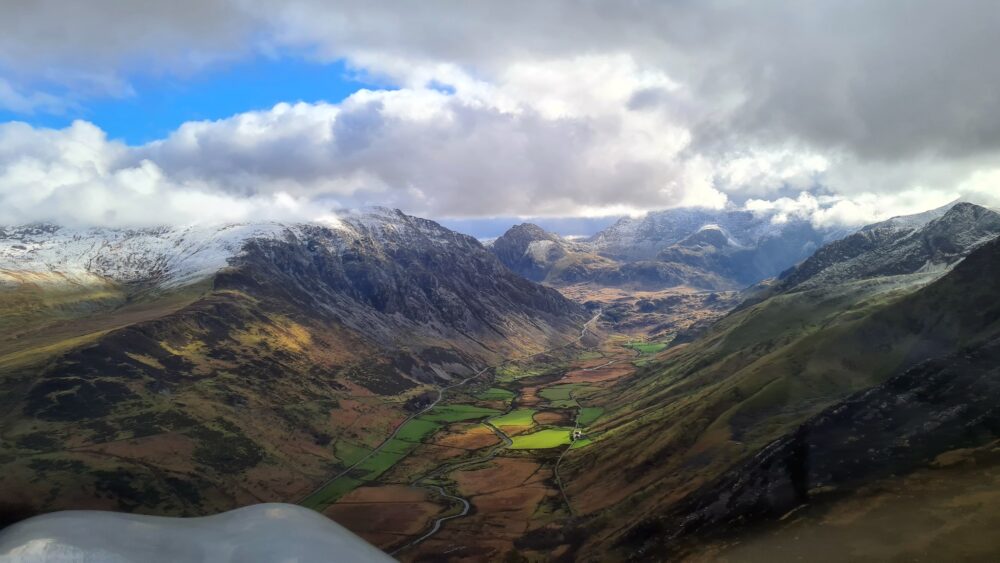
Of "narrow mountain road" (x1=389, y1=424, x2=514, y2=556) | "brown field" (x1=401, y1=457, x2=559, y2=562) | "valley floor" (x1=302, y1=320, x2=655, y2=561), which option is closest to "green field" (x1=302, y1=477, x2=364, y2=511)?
"valley floor" (x1=302, y1=320, x2=655, y2=561)

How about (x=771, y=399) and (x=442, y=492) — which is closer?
(x=771, y=399)

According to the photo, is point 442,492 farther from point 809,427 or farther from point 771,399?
point 809,427

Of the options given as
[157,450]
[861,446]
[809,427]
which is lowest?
[157,450]

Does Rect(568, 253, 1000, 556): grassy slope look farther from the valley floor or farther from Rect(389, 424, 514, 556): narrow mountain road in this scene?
Rect(389, 424, 514, 556): narrow mountain road

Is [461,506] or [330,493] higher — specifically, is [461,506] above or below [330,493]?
below

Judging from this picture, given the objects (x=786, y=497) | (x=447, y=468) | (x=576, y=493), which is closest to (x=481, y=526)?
(x=576, y=493)

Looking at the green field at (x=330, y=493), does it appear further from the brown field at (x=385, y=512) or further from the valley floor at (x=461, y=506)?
the brown field at (x=385, y=512)

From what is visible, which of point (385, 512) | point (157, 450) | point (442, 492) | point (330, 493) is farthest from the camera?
point (330, 493)

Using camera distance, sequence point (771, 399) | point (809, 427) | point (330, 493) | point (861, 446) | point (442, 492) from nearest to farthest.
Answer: point (861, 446)
point (809, 427)
point (771, 399)
point (442, 492)
point (330, 493)

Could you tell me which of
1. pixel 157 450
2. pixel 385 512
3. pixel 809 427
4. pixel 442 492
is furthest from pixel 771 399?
pixel 157 450

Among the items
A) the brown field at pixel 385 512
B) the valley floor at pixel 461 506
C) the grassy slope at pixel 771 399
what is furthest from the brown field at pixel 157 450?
the grassy slope at pixel 771 399
